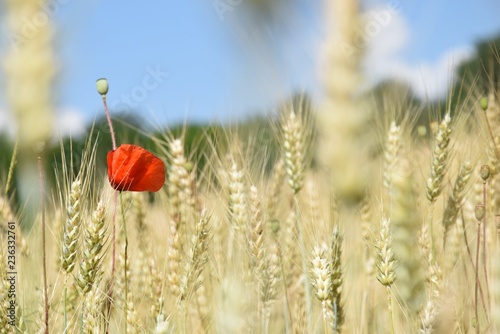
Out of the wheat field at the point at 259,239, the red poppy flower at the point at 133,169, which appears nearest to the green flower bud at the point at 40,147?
the wheat field at the point at 259,239

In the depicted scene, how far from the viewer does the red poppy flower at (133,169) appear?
1.36m

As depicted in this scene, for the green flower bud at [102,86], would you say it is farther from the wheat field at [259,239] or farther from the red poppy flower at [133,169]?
the red poppy flower at [133,169]

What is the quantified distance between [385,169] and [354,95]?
0.67 meters

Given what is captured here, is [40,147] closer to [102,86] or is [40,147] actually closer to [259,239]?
[102,86]

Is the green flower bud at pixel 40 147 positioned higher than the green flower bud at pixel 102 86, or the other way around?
the green flower bud at pixel 102 86

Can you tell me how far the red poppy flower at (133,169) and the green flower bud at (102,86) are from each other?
0.12m

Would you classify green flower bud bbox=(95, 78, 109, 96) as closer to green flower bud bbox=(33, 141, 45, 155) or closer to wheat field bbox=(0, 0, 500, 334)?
wheat field bbox=(0, 0, 500, 334)

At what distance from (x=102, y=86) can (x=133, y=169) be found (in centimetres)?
18

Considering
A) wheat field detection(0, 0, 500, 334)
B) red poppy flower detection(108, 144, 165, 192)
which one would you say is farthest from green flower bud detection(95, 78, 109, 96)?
red poppy flower detection(108, 144, 165, 192)

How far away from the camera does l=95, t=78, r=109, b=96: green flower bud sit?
130 cm

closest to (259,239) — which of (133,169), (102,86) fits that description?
(133,169)

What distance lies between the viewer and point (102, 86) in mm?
1311

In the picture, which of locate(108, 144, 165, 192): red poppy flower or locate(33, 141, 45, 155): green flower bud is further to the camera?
locate(108, 144, 165, 192): red poppy flower

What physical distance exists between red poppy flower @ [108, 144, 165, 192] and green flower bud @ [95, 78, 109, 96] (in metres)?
0.12
